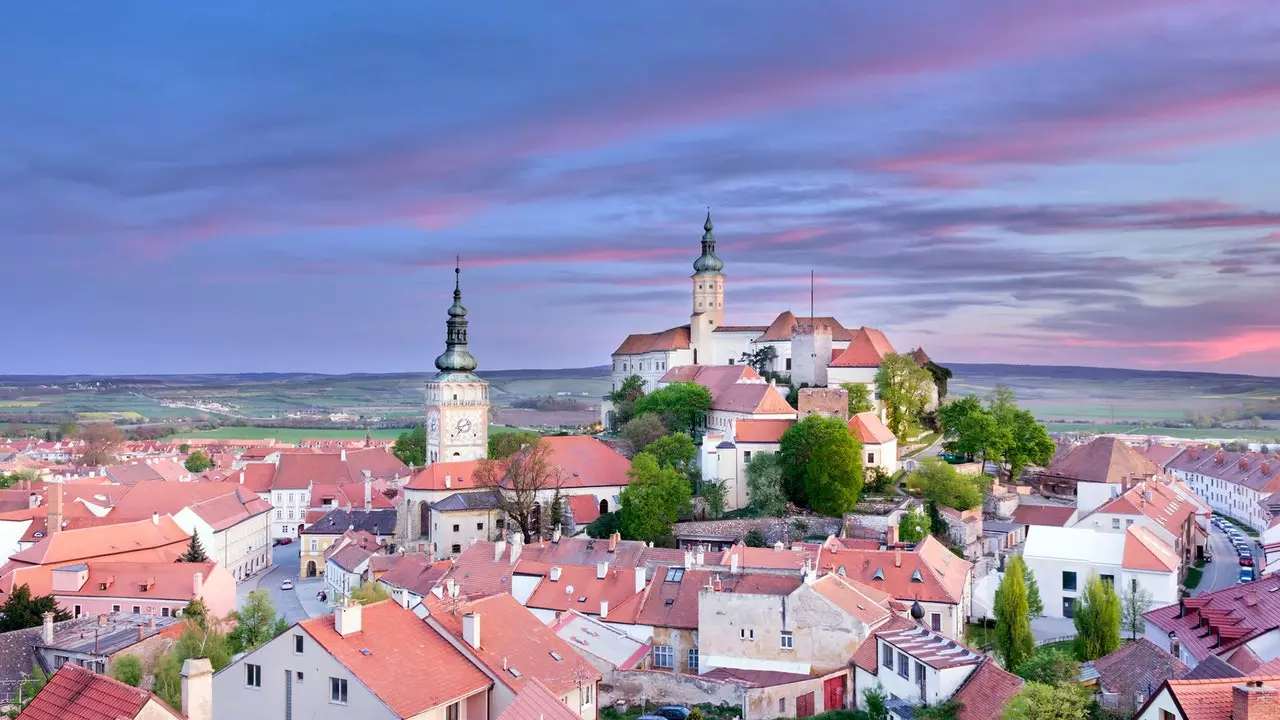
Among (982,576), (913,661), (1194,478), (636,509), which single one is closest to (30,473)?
(636,509)

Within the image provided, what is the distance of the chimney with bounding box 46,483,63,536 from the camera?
60.4m

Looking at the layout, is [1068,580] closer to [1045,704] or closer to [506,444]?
[1045,704]

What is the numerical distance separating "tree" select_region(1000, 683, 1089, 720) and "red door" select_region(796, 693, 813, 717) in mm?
9278

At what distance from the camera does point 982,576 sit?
156 ft

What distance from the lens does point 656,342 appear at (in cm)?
9025

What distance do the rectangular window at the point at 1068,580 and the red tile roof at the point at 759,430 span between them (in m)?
17.7

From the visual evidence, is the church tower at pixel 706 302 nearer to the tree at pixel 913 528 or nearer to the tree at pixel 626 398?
the tree at pixel 626 398

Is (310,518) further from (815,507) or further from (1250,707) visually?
(1250,707)

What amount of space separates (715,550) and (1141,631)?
19.5m

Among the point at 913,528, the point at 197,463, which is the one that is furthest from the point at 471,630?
the point at 197,463

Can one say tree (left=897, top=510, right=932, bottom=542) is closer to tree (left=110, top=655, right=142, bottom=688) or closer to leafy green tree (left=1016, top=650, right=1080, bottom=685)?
leafy green tree (left=1016, top=650, right=1080, bottom=685)

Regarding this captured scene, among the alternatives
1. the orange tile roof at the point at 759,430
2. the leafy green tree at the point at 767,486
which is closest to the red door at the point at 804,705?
the leafy green tree at the point at 767,486

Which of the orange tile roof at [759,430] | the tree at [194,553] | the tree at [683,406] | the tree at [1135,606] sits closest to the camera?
the tree at [1135,606]

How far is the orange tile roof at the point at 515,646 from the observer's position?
26.4m
